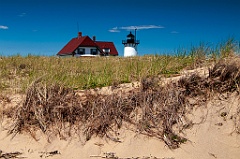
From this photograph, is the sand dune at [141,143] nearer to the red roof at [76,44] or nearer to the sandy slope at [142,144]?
the sandy slope at [142,144]

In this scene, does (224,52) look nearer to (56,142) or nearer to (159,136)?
(159,136)

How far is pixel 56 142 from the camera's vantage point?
3.72 metres

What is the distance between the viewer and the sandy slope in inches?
136

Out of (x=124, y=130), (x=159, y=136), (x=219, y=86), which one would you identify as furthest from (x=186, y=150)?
(x=219, y=86)

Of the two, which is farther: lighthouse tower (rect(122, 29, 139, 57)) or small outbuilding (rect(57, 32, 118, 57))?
lighthouse tower (rect(122, 29, 139, 57))

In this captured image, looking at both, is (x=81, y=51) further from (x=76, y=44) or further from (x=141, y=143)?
(x=141, y=143)

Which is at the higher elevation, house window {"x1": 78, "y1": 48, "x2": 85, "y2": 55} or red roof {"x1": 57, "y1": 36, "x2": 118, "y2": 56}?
red roof {"x1": 57, "y1": 36, "x2": 118, "y2": 56}

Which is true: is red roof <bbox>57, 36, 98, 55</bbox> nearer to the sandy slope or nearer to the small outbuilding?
the small outbuilding

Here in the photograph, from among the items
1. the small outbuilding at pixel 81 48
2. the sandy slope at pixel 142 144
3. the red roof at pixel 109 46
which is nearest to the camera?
the sandy slope at pixel 142 144

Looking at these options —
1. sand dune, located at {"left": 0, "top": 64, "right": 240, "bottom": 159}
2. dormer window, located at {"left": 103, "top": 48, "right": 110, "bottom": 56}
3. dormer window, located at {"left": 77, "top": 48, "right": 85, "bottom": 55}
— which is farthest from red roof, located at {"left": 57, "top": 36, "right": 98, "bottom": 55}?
sand dune, located at {"left": 0, "top": 64, "right": 240, "bottom": 159}

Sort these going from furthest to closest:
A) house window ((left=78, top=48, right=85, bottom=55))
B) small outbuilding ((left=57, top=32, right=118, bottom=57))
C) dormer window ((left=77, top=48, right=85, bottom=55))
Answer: house window ((left=78, top=48, right=85, bottom=55)), dormer window ((left=77, top=48, right=85, bottom=55)), small outbuilding ((left=57, top=32, right=118, bottom=57))

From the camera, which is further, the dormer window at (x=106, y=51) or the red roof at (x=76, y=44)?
the dormer window at (x=106, y=51)

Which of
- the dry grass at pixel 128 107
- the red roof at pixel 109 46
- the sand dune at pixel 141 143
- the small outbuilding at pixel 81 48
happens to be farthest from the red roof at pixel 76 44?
the sand dune at pixel 141 143

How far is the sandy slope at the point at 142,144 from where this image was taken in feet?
11.3
